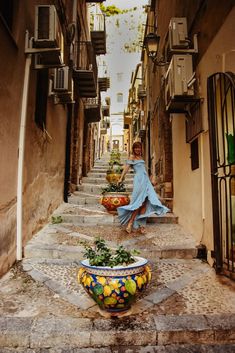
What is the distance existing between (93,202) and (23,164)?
13.6 ft

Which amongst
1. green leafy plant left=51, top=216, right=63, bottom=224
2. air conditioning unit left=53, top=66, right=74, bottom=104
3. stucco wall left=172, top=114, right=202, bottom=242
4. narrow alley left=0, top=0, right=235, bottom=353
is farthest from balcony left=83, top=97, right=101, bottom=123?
green leafy plant left=51, top=216, right=63, bottom=224

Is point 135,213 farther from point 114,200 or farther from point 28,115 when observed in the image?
point 28,115

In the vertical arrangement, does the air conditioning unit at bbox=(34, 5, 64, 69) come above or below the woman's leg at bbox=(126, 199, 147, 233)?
above

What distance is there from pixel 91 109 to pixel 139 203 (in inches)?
318

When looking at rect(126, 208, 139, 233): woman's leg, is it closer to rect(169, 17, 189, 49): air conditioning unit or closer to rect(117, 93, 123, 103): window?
rect(169, 17, 189, 49): air conditioning unit

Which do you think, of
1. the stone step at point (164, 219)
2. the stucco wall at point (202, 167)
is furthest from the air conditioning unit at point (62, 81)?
the stone step at point (164, 219)

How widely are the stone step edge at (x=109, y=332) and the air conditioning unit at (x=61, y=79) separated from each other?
4.35 metres

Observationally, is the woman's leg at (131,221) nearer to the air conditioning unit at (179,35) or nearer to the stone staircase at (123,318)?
the stone staircase at (123,318)

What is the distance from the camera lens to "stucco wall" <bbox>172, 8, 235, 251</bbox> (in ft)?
12.1

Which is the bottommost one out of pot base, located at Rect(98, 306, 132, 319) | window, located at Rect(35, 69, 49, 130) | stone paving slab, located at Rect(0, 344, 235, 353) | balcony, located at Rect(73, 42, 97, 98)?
stone paving slab, located at Rect(0, 344, 235, 353)

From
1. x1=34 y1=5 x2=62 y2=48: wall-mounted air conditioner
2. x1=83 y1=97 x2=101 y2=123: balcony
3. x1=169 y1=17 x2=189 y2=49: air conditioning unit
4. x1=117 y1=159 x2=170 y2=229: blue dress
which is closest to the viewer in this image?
x1=34 y1=5 x2=62 y2=48: wall-mounted air conditioner

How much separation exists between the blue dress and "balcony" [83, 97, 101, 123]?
23.9ft

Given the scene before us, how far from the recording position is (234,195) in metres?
3.90

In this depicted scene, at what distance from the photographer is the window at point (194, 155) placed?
4977 mm
